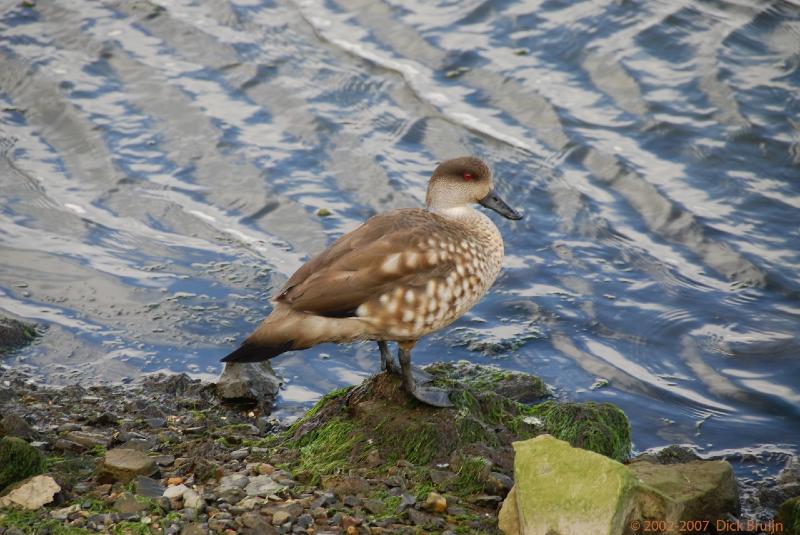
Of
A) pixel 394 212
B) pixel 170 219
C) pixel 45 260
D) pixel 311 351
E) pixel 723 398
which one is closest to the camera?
pixel 394 212

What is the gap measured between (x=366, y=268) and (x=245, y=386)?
1.56m

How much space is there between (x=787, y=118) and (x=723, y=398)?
4115 millimetres

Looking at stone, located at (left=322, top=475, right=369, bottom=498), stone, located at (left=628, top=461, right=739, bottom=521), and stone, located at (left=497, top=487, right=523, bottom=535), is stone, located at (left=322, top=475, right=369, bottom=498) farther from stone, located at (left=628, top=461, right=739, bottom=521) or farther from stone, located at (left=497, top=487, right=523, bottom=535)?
stone, located at (left=628, top=461, right=739, bottom=521)

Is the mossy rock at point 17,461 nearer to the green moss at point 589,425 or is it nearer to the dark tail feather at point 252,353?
the dark tail feather at point 252,353

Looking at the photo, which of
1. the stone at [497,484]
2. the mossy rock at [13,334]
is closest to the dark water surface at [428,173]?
the mossy rock at [13,334]

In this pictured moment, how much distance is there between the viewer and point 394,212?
672 cm

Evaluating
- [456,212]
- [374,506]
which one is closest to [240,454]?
[374,506]

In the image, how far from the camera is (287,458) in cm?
613

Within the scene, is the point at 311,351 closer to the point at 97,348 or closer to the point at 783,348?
the point at 97,348

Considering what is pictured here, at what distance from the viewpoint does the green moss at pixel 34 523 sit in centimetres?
492

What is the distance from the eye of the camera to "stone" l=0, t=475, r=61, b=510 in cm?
518

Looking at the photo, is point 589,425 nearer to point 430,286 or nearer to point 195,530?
point 430,286

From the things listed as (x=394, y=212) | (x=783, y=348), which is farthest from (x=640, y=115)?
(x=394, y=212)

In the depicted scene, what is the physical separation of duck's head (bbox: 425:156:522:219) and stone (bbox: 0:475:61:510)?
3050 mm
